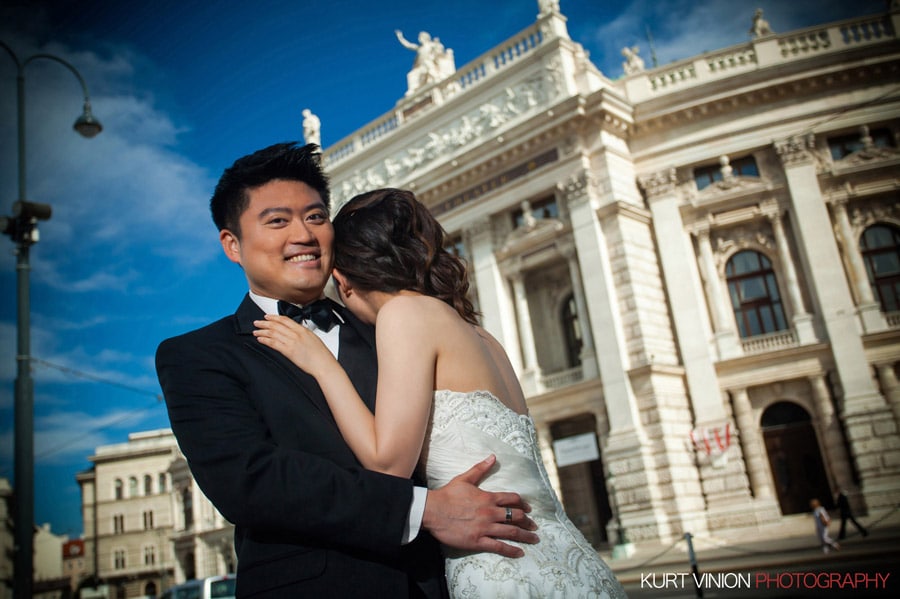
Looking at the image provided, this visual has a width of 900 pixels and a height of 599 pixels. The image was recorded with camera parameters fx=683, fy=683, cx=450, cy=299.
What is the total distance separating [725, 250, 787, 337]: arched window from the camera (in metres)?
23.3

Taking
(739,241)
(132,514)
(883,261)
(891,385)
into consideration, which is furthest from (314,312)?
(132,514)

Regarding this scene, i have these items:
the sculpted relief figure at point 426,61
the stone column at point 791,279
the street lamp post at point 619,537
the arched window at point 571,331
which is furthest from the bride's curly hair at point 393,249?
the sculpted relief figure at point 426,61

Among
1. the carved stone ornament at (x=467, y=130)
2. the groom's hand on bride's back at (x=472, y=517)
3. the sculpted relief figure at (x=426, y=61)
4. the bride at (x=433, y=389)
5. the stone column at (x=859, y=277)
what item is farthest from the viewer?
the sculpted relief figure at (x=426, y=61)

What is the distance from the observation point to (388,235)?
9.39 feet

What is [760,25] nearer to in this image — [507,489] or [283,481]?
[507,489]

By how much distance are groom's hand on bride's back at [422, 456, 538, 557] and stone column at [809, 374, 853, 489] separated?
851 inches

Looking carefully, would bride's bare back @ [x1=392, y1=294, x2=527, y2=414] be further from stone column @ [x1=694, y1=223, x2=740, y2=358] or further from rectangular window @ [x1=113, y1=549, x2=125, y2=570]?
rectangular window @ [x1=113, y1=549, x2=125, y2=570]

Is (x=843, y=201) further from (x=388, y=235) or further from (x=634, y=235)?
(x=388, y=235)

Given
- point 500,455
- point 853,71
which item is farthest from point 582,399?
point 500,455

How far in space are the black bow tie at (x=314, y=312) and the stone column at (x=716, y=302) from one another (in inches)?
873

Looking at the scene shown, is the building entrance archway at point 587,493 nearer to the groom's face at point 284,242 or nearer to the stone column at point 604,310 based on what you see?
the stone column at point 604,310

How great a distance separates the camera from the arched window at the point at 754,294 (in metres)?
23.3

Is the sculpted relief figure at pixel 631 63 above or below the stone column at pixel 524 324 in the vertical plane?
above

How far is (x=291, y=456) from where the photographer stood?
219 centimetres
